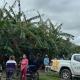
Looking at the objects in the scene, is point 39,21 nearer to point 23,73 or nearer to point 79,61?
point 79,61

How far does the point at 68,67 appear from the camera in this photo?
28.5 m

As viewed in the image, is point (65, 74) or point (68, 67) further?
point (65, 74)

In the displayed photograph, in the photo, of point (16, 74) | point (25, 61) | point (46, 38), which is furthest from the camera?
point (46, 38)

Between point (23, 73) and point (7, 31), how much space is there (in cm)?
696

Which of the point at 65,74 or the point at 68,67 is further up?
the point at 68,67

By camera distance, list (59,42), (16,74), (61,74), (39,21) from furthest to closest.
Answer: (59,42)
(39,21)
(61,74)
(16,74)

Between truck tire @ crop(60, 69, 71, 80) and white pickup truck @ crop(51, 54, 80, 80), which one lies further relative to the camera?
truck tire @ crop(60, 69, 71, 80)

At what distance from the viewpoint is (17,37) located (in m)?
31.0

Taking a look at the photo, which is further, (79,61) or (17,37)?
(17,37)

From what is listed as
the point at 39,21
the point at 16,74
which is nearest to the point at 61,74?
the point at 16,74

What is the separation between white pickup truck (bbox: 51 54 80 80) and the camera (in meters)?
27.8

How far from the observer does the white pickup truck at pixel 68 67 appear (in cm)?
2777

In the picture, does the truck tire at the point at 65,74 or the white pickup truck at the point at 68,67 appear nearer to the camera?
the white pickup truck at the point at 68,67

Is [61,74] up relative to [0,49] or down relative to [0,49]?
down
